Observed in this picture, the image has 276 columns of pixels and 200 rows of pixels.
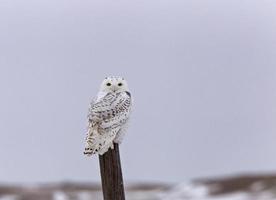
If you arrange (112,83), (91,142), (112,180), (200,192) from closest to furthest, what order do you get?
(112,180) → (91,142) → (112,83) → (200,192)

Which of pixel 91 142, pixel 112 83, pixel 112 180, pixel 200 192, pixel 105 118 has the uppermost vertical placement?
pixel 200 192

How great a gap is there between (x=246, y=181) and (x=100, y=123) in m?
25.5

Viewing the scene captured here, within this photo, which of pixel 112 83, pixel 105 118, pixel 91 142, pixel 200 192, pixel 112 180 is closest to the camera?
pixel 112 180

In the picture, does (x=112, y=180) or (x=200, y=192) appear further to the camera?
(x=200, y=192)

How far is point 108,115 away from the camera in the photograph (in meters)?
5.27

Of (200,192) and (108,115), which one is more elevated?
(200,192)

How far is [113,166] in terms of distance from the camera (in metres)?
4.77

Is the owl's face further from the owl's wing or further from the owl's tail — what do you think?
the owl's tail

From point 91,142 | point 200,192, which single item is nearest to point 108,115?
point 91,142

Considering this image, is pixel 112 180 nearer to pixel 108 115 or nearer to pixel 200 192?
pixel 108 115

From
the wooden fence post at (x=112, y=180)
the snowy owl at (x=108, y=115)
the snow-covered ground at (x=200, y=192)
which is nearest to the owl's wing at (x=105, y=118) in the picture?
the snowy owl at (x=108, y=115)

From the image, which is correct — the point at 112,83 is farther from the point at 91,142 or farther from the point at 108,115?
the point at 91,142

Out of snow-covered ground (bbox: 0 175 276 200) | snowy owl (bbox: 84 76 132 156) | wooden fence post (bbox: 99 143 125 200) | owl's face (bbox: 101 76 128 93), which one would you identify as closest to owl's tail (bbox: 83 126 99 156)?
snowy owl (bbox: 84 76 132 156)

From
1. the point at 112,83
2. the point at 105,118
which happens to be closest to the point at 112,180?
the point at 105,118
